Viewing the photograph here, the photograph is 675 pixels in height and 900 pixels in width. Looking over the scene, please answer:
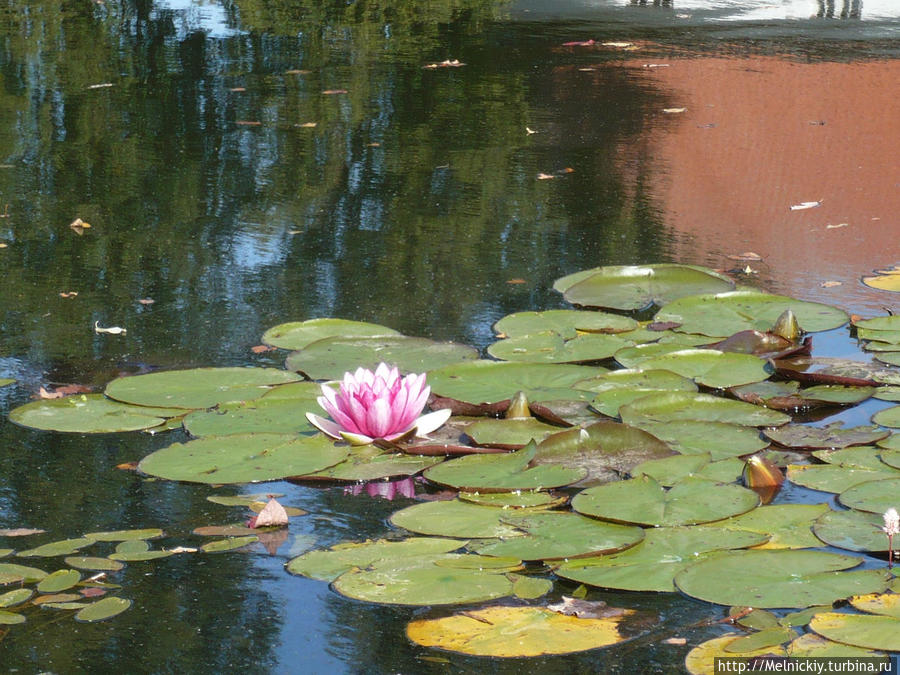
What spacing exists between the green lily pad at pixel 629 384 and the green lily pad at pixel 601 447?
26 cm

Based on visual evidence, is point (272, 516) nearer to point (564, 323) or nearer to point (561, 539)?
point (561, 539)

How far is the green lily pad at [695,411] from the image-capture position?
2871 mm

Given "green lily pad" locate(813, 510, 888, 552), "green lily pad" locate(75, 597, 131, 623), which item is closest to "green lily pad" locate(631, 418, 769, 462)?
"green lily pad" locate(813, 510, 888, 552)

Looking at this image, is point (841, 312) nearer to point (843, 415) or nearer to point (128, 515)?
point (843, 415)

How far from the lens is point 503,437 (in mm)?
2812

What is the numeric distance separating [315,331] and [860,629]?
6.56ft

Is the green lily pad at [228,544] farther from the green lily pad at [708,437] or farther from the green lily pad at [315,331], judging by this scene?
the green lily pad at [315,331]

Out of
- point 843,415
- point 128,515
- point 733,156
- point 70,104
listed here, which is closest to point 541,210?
point 733,156

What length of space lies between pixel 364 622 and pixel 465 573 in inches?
8.6

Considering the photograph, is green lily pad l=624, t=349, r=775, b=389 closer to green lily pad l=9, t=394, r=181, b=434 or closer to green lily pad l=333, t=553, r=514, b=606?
green lily pad l=333, t=553, r=514, b=606

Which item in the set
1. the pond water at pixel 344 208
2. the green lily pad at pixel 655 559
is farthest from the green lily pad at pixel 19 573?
the green lily pad at pixel 655 559

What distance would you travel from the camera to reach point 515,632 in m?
1.97

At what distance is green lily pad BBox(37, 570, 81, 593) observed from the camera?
7.03 feet

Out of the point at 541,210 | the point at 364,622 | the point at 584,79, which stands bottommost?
the point at 364,622
